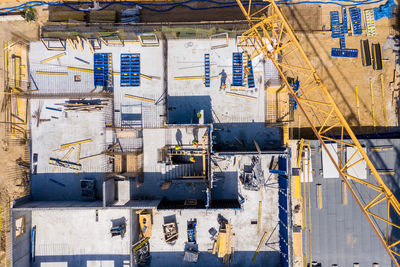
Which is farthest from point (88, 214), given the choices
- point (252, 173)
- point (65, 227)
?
point (252, 173)

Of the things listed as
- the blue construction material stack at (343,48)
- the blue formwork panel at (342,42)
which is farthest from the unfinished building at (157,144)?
the blue formwork panel at (342,42)

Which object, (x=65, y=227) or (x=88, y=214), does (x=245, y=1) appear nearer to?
(x=88, y=214)

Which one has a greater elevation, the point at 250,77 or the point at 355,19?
the point at 355,19

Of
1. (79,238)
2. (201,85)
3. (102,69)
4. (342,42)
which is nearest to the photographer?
(79,238)

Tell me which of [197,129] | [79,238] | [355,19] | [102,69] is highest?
[355,19]

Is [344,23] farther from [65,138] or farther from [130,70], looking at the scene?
[65,138]

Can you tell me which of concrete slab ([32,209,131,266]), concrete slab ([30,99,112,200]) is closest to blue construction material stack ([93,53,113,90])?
concrete slab ([30,99,112,200])

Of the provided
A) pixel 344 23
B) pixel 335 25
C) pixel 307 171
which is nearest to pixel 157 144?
pixel 307 171
